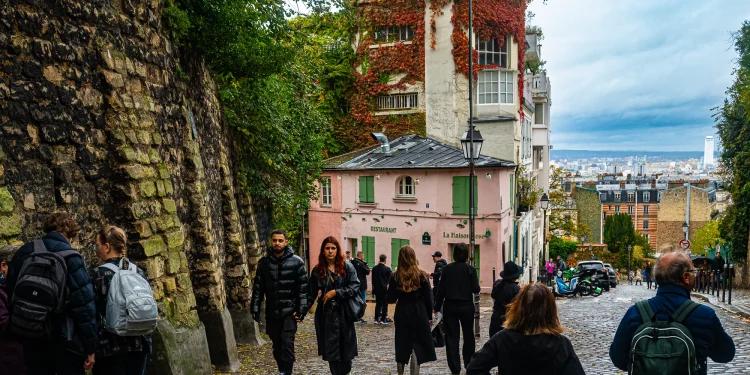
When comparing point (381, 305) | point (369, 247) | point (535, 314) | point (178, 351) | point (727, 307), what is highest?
point (535, 314)

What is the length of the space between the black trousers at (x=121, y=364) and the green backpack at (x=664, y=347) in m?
3.55

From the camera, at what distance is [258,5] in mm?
10820

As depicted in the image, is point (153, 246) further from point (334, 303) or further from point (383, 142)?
point (383, 142)

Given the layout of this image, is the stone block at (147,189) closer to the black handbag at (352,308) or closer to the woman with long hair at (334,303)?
the woman with long hair at (334,303)

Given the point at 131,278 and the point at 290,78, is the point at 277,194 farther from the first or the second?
the point at 131,278

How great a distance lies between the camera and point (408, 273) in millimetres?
8430

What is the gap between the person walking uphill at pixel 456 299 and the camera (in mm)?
8953

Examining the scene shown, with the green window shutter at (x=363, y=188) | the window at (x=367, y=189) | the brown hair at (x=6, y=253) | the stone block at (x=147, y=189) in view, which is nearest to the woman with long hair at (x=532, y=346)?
the brown hair at (x=6, y=253)

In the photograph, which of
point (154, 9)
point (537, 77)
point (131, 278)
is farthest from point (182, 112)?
point (537, 77)

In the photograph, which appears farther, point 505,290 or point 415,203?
point 415,203

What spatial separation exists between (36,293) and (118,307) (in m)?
0.66

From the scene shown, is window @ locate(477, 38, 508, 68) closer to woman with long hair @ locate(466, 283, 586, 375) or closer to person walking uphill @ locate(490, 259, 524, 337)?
person walking uphill @ locate(490, 259, 524, 337)

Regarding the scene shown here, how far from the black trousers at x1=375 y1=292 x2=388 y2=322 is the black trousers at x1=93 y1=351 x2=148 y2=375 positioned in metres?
10.6

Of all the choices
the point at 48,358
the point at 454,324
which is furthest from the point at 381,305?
the point at 48,358
